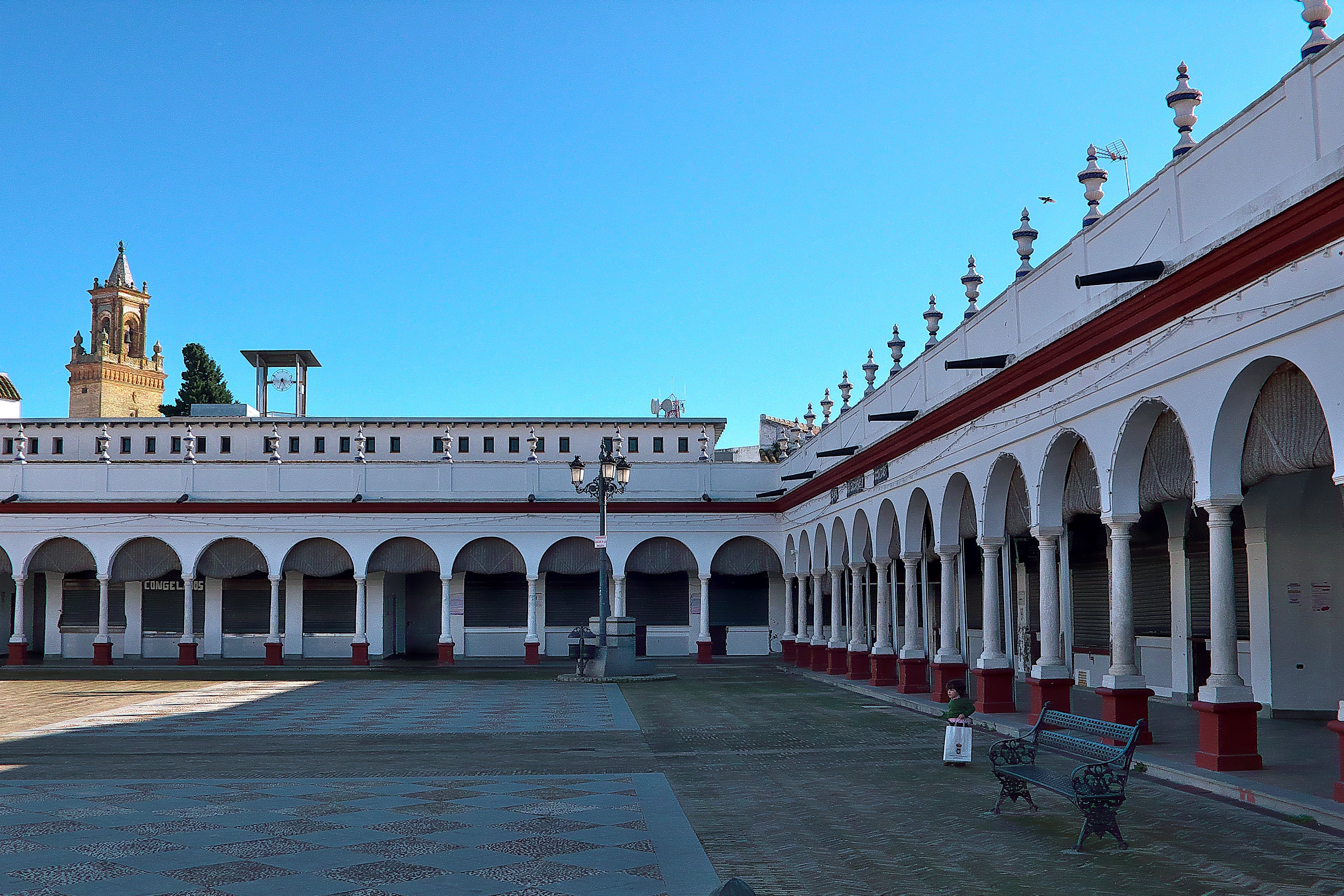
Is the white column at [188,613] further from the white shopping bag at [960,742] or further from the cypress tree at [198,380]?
the cypress tree at [198,380]

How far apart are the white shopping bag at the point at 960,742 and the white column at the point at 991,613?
4.69 metres

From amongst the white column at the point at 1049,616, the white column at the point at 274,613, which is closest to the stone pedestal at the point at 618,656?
the white column at the point at 274,613

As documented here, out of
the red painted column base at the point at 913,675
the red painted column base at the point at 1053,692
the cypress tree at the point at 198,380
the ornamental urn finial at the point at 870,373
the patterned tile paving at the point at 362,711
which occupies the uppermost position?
the cypress tree at the point at 198,380

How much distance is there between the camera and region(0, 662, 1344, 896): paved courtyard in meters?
7.45

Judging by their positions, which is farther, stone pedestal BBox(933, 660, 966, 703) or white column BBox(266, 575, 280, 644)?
white column BBox(266, 575, 280, 644)

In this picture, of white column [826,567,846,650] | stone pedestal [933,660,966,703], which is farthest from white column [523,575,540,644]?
stone pedestal [933,660,966,703]

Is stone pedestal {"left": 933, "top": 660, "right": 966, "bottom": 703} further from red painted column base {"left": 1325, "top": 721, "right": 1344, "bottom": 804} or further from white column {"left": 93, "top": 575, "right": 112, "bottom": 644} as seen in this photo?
white column {"left": 93, "top": 575, "right": 112, "bottom": 644}

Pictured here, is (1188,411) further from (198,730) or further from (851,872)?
(198,730)

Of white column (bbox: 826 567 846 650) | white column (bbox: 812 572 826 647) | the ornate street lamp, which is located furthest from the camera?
white column (bbox: 812 572 826 647)

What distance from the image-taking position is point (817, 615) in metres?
31.0

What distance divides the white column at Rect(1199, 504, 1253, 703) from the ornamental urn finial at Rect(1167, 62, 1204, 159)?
384 centimetres

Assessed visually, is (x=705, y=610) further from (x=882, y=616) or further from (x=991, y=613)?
(x=991, y=613)

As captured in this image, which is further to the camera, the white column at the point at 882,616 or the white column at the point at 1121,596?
the white column at the point at 882,616

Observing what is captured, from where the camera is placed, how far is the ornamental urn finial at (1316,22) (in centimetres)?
956
